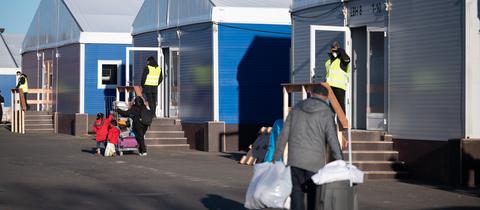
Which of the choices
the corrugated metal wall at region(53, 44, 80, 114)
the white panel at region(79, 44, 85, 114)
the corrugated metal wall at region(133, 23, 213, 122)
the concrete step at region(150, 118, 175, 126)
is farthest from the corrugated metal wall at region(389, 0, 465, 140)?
the corrugated metal wall at region(53, 44, 80, 114)

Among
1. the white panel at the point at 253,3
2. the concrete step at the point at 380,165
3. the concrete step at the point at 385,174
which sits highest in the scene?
the white panel at the point at 253,3

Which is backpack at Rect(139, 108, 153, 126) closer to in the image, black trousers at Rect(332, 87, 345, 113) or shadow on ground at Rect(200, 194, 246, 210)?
black trousers at Rect(332, 87, 345, 113)

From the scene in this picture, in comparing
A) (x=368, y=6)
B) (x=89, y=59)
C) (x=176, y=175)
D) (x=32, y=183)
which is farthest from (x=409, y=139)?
(x=89, y=59)

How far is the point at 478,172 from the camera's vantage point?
53.4ft

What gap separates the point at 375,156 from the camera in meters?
18.2

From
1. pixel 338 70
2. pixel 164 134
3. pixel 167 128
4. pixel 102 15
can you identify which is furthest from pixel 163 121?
pixel 338 70

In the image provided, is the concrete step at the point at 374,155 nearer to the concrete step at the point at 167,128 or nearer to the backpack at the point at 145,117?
the backpack at the point at 145,117

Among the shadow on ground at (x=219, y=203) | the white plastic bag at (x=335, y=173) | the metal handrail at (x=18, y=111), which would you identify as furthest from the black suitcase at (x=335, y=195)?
the metal handrail at (x=18, y=111)

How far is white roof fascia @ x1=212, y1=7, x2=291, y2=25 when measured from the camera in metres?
25.9

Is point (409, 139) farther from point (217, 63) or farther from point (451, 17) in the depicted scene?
point (217, 63)

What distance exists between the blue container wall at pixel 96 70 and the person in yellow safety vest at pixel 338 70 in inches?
704

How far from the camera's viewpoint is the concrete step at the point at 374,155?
1806cm

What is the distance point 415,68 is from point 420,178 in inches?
85.1

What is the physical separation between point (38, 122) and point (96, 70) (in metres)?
3.94
